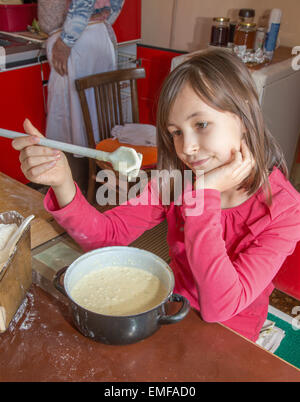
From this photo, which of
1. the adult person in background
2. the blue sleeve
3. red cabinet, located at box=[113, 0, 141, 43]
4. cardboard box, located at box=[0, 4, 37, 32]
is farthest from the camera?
red cabinet, located at box=[113, 0, 141, 43]

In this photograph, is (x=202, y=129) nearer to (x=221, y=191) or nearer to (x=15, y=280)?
(x=221, y=191)

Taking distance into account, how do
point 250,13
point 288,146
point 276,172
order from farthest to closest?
point 288,146 → point 250,13 → point 276,172

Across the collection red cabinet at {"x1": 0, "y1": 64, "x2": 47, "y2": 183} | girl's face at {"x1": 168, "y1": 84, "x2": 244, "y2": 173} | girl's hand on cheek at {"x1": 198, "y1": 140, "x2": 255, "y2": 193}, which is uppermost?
girl's face at {"x1": 168, "y1": 84, "x2": 244, "y2": 173}

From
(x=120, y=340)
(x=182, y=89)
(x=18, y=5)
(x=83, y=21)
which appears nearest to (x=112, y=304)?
(x=120, y=340)

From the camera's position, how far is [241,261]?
0.84 metres

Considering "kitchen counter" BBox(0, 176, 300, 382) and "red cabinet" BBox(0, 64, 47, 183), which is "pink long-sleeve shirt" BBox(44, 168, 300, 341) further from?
"red cabinet" BBox(0, 64, 47, 183)

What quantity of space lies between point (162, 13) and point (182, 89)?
8.48 feet

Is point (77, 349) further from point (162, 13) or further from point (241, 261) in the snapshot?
point (162, 13)

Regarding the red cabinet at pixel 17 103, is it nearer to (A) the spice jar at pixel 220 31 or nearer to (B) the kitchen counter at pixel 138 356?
(A) the spice jar at pixel 220 31

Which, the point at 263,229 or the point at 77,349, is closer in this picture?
the point at 77,349

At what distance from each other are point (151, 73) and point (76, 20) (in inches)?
37.0

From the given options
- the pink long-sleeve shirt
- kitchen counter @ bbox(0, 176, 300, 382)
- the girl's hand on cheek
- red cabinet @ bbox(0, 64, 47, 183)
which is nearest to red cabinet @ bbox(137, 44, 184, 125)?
red cabinet @ bbox(0, 64, 47, 183)

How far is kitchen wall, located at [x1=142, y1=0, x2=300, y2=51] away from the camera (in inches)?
101

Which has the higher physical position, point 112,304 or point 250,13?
point 250,13
